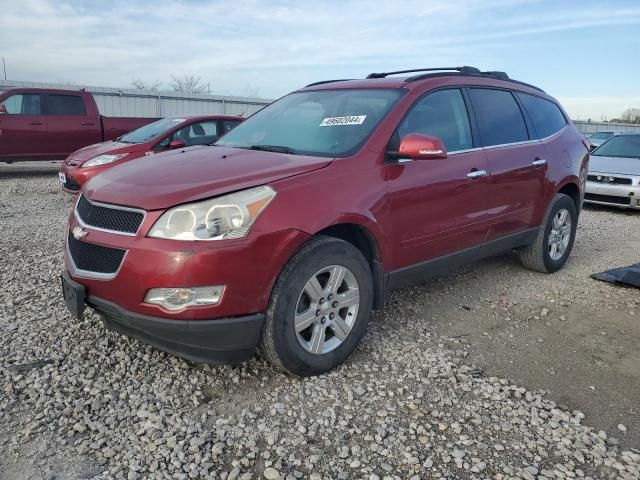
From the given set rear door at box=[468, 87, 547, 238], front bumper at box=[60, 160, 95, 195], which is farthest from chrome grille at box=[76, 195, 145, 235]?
front bumper at box=[60, 160, 95, 195]

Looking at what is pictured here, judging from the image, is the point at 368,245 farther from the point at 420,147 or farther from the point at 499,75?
the point at 499,75

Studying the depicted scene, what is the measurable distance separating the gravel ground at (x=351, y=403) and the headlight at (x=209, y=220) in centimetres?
91

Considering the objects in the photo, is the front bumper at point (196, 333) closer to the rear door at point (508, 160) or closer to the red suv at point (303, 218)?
the red suv at point (303, 218)

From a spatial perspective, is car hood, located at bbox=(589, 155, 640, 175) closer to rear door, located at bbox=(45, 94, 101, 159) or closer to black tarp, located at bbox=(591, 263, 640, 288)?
black tarp, located at bbox=(591, 263, 640, 288)

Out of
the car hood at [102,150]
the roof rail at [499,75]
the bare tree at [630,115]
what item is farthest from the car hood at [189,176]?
the bare tree at [630,115]

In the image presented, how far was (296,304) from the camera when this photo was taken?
2.79 meters

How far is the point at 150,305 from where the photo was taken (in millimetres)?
2568

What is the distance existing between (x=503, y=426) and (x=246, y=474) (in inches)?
51.7

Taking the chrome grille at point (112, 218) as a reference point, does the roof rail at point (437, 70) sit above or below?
above

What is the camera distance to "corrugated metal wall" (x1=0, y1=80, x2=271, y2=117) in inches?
715

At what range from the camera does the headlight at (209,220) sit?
2543mm

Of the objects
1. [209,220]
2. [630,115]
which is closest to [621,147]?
[209,220]

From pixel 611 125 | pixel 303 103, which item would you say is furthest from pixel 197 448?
pixel 611 125

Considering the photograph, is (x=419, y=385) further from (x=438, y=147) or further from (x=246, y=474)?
(x=438, y=147)
